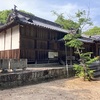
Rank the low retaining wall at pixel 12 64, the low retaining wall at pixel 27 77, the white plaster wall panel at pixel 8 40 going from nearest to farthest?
the low retaining wall at pixel 27 77 < the low retaining wall at pixel 12 64 < the white plaster wall panel at pixel 8 40

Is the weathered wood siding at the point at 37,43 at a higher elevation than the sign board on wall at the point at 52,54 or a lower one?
higher

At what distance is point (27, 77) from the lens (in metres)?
10.5

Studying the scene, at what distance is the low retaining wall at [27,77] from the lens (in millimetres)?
9350

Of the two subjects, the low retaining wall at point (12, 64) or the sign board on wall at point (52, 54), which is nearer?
the low retaining wall at point (12, 64)

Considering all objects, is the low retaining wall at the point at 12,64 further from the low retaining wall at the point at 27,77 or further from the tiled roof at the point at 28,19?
the tiled roof at the point at 28,19

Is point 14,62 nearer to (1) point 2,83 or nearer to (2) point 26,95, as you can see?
(1) point 2,83

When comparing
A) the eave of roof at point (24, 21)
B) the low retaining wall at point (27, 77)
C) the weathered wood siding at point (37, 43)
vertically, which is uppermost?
the eave of roof at point (24, 21)

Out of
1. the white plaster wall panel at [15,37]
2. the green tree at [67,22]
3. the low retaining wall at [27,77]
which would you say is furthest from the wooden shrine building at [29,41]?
the low retaining wall at [27,77]

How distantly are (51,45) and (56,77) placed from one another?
7011 millimetres

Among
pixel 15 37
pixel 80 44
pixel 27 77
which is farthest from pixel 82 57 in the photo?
pixel 15 37

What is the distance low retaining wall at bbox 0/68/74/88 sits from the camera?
30.7 feet

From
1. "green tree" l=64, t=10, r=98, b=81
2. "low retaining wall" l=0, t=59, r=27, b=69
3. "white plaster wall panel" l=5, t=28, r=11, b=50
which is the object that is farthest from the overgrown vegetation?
"white plaster wall panel" l=5, t=28, r=11, b=50

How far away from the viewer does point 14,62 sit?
11.6 m

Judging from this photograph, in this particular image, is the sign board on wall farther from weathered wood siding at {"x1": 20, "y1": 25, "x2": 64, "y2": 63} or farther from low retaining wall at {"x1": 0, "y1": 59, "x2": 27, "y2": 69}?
low retaining wall at {"x1": 0, "y1": 59, "x2": 27, "y2": 69}
